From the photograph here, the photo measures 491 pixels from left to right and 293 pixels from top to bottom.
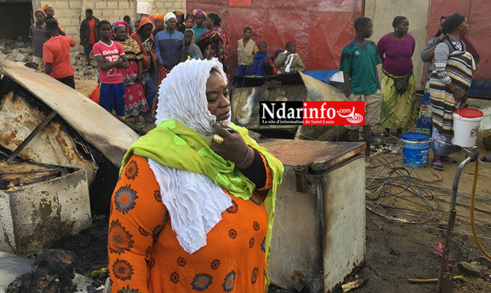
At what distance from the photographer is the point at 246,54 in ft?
32.0

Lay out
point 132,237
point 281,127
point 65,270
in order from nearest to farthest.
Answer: point 132,237
point 65,270
point 281,127

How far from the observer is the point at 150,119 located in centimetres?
835

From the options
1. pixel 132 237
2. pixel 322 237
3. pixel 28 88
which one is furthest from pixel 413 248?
pixel 28 88

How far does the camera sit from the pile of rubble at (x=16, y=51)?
13258mm

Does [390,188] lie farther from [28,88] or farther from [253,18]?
[253,18]

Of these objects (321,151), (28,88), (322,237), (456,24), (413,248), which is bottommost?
(413,248)

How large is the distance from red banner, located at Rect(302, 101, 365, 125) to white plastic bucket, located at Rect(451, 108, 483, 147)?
4.17 ft

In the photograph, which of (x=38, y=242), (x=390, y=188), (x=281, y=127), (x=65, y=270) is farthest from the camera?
(x=281, y=127)

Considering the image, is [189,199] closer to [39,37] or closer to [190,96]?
[190,96]

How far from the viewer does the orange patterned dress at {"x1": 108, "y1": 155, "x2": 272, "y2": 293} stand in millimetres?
1479

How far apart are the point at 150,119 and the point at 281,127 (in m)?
3.51

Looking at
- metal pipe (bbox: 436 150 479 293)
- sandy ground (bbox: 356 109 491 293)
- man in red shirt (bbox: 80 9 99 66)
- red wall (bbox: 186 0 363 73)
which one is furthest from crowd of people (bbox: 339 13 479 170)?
man in red shirt (bbox: 80 9 99 66)

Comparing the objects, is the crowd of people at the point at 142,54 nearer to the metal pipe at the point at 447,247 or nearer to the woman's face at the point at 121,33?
the woman's face at the point at 121,33

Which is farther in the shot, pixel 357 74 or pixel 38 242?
pixel 357 74
